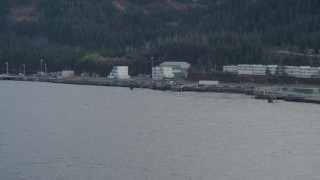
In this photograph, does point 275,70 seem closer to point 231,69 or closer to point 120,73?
point 231,69

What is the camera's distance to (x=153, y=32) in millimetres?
99688

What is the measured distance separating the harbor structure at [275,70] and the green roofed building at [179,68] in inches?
192

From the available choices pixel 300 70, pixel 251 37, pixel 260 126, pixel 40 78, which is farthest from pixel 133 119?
pixel 40 78

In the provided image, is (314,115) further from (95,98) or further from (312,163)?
(95,98)

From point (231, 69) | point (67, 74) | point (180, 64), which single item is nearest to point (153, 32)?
point (67, 74)

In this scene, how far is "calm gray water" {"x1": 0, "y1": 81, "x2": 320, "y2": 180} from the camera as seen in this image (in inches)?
1168

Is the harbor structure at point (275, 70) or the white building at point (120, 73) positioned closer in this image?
the harbor structure at point (275, 70)

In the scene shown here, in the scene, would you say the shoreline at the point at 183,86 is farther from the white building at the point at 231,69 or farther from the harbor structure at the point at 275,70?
the white building at the point at 231,69

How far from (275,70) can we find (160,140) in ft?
110

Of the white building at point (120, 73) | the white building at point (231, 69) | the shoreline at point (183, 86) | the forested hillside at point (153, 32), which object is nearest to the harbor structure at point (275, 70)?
the white building at point (231, 69)

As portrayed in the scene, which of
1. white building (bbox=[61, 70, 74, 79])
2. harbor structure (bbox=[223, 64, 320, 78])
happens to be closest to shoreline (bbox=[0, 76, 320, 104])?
white building (bbox=[61, 70, 74, 79])

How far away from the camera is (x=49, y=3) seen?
4459 inches

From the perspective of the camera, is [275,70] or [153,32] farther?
[153,32]

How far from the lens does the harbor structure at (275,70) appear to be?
2554 inches
